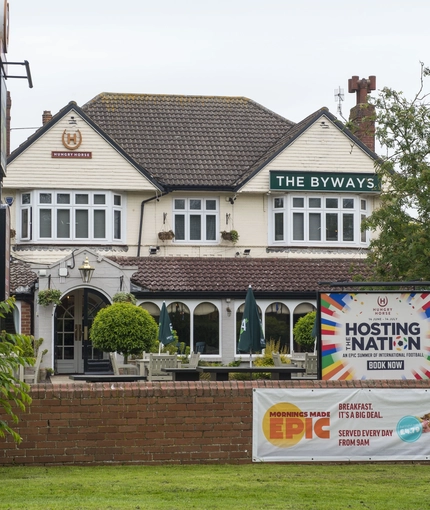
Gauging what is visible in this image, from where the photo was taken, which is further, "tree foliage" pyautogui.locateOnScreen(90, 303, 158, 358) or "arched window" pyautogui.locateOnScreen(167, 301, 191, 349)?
"arched window" pyautogui.locateOnScreen(167, 301, 191, 349)

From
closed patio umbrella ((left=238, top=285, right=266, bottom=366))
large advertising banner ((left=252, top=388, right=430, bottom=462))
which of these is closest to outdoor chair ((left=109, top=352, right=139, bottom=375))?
closed patio umbrella ((left=238, top=285, right=266, bottom=366))

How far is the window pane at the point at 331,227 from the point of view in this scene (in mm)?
33406

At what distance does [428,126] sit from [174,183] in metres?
11.0

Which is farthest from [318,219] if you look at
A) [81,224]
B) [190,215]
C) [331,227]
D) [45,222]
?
[45,222]

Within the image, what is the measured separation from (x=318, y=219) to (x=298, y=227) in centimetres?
71

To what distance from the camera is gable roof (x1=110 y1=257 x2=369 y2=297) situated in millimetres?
31250

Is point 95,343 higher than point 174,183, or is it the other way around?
point 174,183

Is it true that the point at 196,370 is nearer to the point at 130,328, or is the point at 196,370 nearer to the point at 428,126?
the point at 130,328

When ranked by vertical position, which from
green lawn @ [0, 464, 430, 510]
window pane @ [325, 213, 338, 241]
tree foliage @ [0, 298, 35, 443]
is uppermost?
window pane @ [325, 213, 338, 241]

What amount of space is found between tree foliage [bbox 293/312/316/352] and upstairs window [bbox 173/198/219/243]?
5423 millimetres

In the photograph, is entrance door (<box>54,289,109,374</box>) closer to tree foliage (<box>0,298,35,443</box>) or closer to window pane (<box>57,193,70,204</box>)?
window pane (<box>57,193,70,204</box>)

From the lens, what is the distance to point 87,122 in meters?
32.2

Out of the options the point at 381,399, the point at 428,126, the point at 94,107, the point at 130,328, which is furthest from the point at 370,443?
the point at 94,107

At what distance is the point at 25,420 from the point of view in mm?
13125
